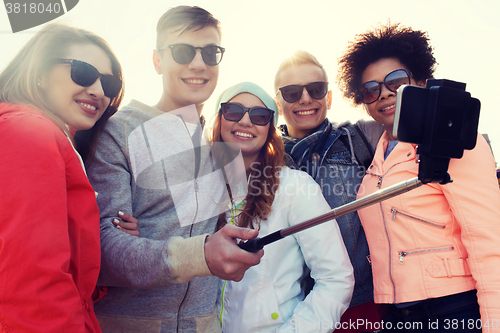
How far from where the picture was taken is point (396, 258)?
2152 mm

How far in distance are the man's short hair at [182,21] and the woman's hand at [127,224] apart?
151 centimetres

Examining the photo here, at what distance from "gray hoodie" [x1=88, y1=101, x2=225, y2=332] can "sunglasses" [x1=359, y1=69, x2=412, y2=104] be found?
5.31 feet

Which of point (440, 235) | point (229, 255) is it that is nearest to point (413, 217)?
point (440, 235)

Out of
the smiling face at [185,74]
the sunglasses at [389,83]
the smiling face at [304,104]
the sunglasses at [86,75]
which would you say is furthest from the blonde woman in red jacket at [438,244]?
the sunglasses at [86,75]

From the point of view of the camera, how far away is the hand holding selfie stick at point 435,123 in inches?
41.9

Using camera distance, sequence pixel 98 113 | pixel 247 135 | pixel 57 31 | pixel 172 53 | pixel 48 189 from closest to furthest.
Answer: pixel 48 189, pixel 57 31, pixel 98 113, pixel 172 53, pixel 247 135

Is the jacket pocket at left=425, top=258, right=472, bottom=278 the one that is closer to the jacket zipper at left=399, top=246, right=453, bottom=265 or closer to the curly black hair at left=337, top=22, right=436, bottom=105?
the jacket zipper at left=399, top=246, right=453, bottom=265

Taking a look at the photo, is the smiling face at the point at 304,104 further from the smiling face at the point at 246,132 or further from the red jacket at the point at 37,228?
the red jacket at the point at 37,228

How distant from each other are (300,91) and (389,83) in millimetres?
821

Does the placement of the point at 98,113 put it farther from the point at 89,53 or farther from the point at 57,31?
the point at 57,31

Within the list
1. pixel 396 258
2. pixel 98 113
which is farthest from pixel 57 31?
pixel 396 258

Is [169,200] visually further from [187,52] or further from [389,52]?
[389,52]

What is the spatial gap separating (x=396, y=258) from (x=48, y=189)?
6.82 feet

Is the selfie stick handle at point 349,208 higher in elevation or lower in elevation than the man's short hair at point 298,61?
lower
